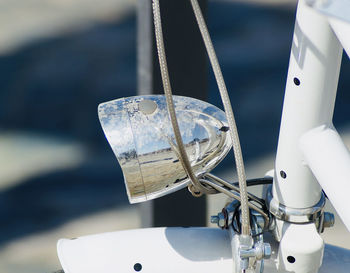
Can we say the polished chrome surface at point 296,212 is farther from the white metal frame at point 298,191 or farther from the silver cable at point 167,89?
the silver cable at point 167,89

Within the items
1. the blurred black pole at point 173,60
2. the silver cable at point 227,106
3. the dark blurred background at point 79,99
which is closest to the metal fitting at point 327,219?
the silver cable at point 227,106

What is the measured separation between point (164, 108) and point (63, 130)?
120 cm

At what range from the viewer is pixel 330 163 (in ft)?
2.37

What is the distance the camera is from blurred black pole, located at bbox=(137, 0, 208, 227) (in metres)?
1.26

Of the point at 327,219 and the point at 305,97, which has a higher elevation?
the point at 305,97

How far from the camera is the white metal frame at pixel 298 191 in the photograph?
2.33ft

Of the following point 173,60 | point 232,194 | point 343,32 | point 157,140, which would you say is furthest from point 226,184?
point 173,60

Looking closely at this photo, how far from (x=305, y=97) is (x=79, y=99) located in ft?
4.42

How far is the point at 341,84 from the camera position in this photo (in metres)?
2.10

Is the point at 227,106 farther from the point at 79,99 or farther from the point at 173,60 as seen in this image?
the point at 79,99

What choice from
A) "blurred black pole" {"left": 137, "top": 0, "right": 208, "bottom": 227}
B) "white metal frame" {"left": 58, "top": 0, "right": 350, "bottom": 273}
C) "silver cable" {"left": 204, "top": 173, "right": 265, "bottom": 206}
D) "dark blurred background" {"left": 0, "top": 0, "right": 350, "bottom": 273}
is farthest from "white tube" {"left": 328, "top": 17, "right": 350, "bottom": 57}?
"dark blurred background" {"left": 0, "top": 0, "right": 350, "bottom": 273}

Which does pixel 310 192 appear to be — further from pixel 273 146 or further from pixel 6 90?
pixel 6 90

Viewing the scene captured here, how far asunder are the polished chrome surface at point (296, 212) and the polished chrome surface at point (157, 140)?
10cm

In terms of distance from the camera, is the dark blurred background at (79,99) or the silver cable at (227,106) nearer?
the silver cable at (227,106)
